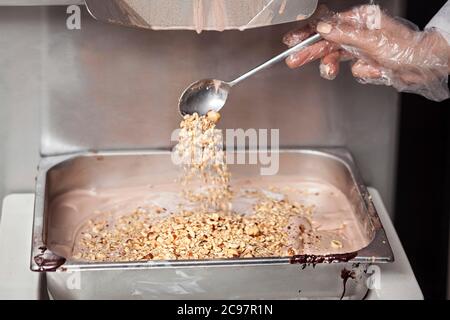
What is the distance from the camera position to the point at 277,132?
1.36 m

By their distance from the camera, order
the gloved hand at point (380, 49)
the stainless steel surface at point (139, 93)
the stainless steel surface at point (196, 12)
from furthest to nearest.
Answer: the stainless steel surface at point (139, 93) < the gloved hand at point (380, 49) < the stainless steel surface at point (196, 12)

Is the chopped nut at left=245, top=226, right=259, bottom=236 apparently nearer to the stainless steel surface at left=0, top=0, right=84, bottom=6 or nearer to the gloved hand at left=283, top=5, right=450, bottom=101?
the gloved hand at left=283, top=5, right=450, bottom=101

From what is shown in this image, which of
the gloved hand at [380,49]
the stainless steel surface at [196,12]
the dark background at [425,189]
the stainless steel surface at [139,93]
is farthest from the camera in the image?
the dark background at [425,189]

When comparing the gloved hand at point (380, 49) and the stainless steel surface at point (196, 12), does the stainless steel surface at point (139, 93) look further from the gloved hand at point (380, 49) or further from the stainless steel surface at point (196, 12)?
the stainless steel surface at point (196, 12)

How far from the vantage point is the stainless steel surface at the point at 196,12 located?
94 centimetres

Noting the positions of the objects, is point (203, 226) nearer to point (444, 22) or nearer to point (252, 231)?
point (252, 231)

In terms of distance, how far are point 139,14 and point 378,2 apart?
0.47 m

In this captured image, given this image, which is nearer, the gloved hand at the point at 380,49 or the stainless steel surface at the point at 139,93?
the gloved hand at the point at 380,49

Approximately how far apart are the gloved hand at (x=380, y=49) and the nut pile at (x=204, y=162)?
6.4 inches

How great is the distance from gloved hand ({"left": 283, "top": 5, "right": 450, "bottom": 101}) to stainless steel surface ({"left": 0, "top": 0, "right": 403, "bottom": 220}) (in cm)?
15

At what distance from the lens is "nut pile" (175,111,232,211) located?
1.16 m

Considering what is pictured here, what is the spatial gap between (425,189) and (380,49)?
44 centimetres

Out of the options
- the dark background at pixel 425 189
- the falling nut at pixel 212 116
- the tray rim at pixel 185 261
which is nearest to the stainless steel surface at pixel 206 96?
the falling nut at pixel 212 116
